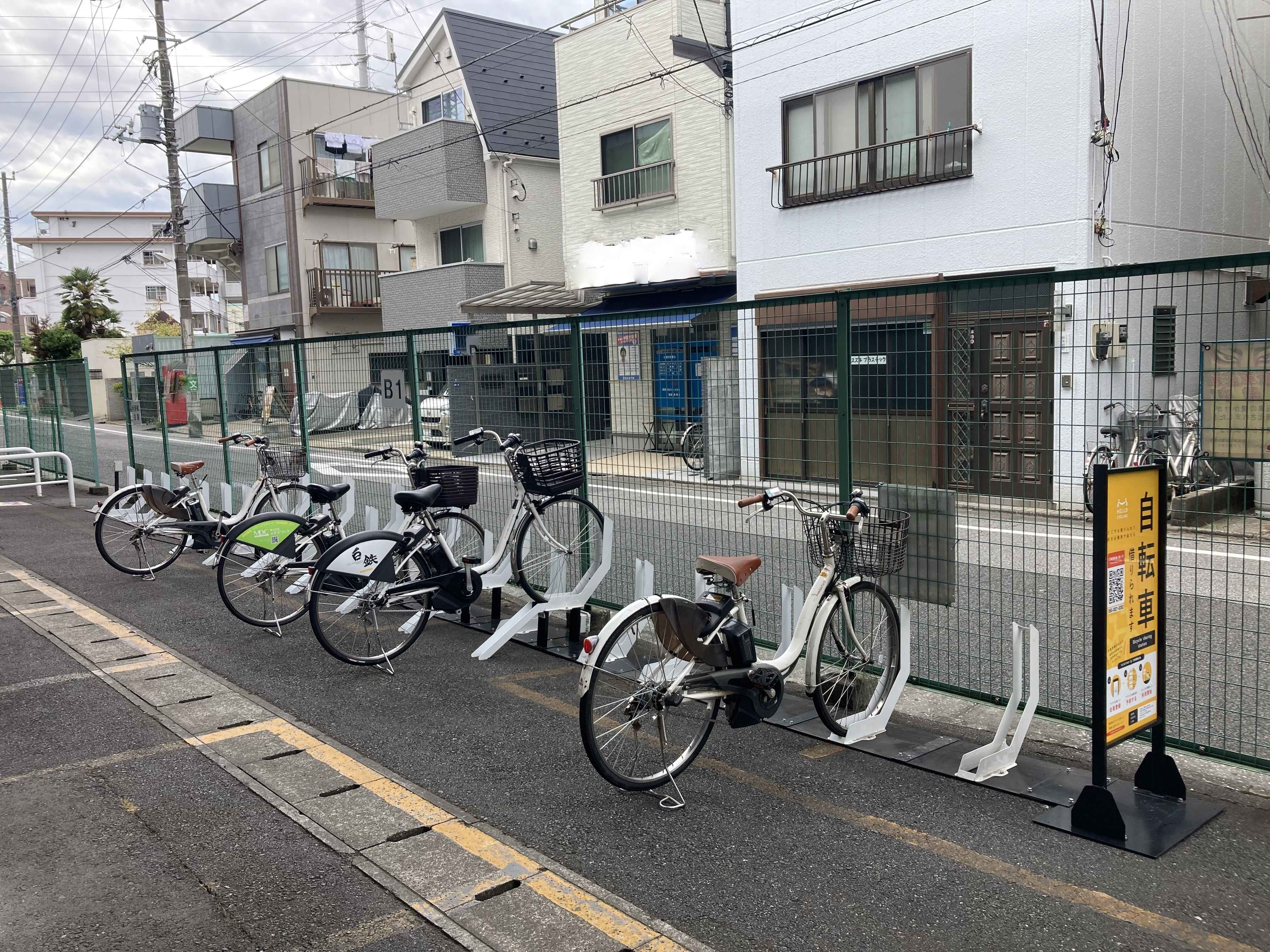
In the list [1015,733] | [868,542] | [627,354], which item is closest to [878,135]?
[627,354]

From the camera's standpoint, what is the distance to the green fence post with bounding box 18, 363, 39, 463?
15.7 meters

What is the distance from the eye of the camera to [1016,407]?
14.1 feet

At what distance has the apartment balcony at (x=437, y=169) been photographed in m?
23.7

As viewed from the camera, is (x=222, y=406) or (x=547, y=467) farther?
(x=222, y=406)

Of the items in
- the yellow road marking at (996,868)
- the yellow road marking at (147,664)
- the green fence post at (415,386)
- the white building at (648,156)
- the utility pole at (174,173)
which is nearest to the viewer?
the yellow road marking at (996,868)

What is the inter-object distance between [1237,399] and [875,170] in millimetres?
10708

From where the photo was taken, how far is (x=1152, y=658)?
377cm

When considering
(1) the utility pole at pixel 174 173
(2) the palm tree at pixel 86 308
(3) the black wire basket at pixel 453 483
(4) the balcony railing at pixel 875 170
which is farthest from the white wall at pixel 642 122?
(2) the palm tree at pixel 86 308

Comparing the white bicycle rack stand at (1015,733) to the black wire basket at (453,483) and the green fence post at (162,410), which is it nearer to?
the black wire basket at (453,483)

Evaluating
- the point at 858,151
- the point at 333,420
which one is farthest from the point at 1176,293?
the point at 858,151

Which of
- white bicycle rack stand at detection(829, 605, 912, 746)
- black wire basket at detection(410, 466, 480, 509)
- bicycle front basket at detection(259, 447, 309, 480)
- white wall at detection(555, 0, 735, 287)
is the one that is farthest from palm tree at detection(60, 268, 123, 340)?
white bicycle rack stand at detection(829, 605, 912, 746)

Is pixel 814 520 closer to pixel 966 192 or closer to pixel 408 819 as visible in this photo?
pixel 408 819

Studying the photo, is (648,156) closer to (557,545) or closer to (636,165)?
(636,165)

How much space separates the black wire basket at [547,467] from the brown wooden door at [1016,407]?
8.61 feet
